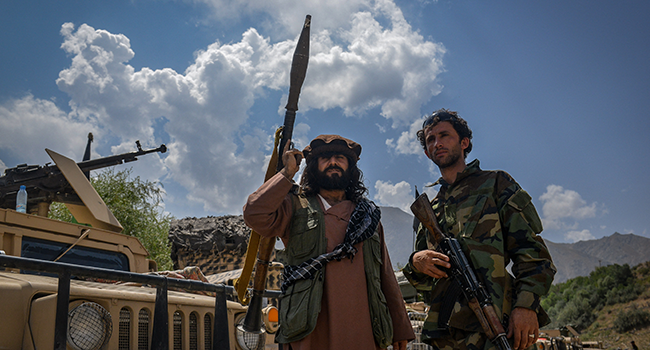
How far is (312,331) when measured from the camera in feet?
8.37

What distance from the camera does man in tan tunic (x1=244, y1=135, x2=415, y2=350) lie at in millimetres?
2582

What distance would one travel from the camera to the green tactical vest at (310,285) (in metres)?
2.50

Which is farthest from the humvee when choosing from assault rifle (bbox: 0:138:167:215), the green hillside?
the green hillside

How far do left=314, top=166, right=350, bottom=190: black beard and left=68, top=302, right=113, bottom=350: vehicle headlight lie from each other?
60.0 inches

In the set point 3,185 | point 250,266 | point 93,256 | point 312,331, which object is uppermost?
point 3,185

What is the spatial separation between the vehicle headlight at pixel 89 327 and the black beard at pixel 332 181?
1.52m

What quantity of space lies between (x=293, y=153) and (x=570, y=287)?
59027 millimetres

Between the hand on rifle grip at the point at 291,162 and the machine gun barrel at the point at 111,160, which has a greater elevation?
the machine gun barrel at the point at 111,160

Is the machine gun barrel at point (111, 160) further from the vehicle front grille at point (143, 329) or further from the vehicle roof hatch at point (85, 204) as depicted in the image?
the vehicle front grille at point (143, 329)

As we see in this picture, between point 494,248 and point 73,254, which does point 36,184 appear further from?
point 494,248

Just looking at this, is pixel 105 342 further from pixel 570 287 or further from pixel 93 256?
pixel 570 287

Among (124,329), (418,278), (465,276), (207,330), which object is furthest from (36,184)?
(465,276)

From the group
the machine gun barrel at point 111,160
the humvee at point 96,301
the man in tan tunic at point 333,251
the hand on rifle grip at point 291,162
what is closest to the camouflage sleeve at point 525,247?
the man in tan tunic at point 333,251

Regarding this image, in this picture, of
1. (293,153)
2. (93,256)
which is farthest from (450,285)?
(93,256)
